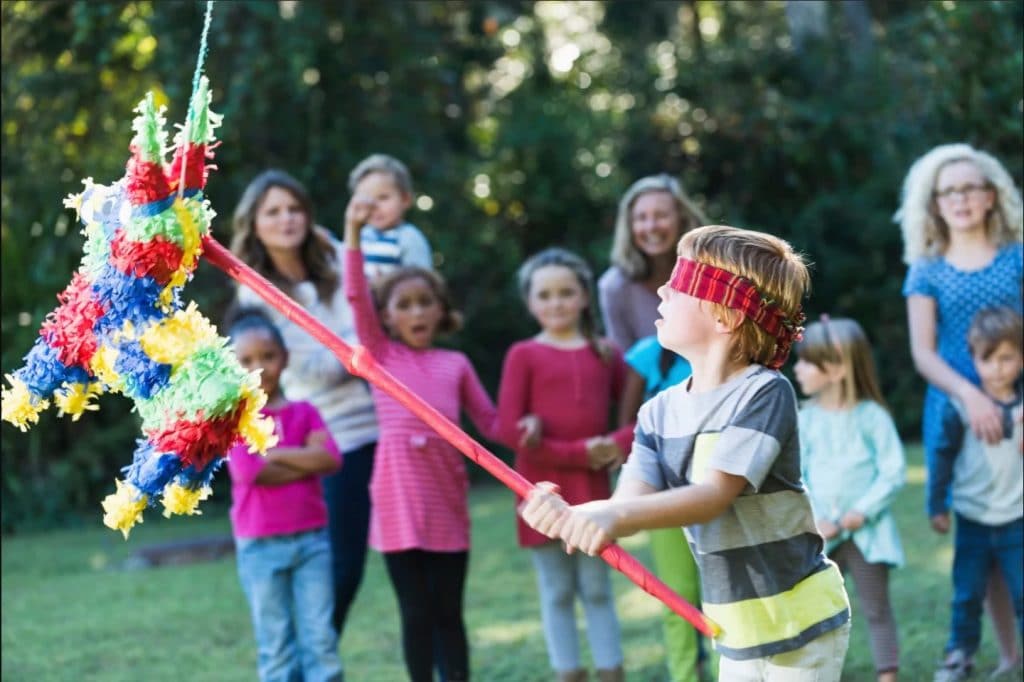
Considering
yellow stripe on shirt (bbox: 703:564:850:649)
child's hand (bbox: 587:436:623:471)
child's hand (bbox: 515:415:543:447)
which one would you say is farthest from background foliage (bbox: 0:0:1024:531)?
yellow stripe on shirt (bbox: 703:564:850:649)

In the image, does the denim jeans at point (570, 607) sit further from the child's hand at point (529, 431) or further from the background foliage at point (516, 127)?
the background foliage at point (516, 127)

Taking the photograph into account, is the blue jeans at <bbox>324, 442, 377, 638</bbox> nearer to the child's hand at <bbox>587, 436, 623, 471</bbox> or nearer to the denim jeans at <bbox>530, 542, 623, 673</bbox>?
the denim jeans at <bbox>530, 542, 623, 673</bbox>

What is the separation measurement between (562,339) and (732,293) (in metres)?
2.07

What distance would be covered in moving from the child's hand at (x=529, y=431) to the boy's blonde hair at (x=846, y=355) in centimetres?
84

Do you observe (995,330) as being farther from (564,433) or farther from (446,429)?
(446,429)

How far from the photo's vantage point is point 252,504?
4.41 metres

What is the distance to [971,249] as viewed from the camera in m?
4.76

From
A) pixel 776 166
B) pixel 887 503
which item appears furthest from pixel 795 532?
pixel 776 166

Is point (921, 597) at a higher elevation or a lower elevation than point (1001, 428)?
lower

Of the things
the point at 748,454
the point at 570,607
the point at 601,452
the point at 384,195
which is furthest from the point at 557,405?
the point at 748,454

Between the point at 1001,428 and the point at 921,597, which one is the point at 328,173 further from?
the point at 1001,428

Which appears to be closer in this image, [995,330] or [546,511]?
[546,511]

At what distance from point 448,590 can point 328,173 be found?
762cm

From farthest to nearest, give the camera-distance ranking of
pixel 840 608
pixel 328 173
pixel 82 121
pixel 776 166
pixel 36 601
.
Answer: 1. pixel 776 166
2. pixel 328 173
3. pixel 82 121
4. pixel 36 601
5. pixel 840 608
